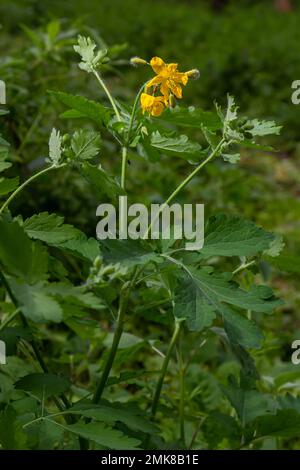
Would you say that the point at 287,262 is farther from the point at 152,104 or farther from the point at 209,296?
the point at 152,104

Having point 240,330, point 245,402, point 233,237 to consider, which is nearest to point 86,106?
point 233,237

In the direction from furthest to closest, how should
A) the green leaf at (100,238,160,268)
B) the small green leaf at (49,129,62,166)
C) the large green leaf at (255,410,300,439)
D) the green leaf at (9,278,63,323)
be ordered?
the large green leaf at (255,410,300,439) < the small green leaf at (49,129,62,166) < the green leaf at (100,238,160,268) < the green leaf at (9,278,63,323)

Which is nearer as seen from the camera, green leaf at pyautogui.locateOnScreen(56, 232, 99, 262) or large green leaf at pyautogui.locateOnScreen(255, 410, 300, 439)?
green leaf at pyautogui.locateOnScreen(56, 232, 99, 262)

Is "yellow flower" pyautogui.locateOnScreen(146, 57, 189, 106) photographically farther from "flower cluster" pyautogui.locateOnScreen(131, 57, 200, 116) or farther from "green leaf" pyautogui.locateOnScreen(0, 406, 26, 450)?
"green leaf" pyautogui.locateOnScreen(0, 406, 26, 450)

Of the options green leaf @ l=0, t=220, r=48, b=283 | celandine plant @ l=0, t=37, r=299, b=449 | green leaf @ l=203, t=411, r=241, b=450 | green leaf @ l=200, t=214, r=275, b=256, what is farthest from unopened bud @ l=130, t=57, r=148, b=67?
green leaf @ l=203, t=411, r=241, b=450

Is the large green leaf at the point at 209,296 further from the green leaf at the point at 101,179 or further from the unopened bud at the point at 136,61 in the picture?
the unopened bud at the point at 136,61

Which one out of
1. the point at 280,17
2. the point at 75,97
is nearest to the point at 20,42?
the point at 280,17
